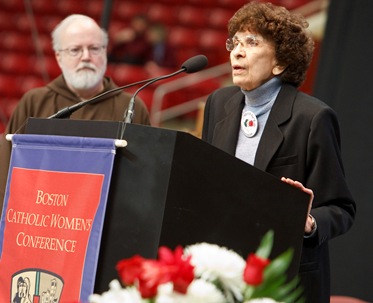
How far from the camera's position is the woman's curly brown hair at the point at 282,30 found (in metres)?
2.65

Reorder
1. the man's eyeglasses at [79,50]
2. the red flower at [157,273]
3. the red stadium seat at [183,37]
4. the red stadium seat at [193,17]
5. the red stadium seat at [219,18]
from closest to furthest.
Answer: the red flower at [157,273] < the man's eyeglasses at [79,50] < the red stadium seat at [183,37] < the red stadium seat at [219,18] < the red stadium seat at [193,17]

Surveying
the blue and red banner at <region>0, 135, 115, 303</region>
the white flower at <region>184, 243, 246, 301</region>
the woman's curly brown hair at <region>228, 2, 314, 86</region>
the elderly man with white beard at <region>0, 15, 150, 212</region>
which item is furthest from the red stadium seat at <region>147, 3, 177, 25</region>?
the white flower at <region>184, 243, 246, 301</region>

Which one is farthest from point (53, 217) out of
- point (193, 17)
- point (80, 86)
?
point (193, 17)

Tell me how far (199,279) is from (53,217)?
2.82 feet

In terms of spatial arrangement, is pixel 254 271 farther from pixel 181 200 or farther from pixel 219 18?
pixel 219 18

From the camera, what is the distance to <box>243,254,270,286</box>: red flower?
132 cm

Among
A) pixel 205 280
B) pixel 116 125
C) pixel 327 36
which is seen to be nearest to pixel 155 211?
pixel 116 125

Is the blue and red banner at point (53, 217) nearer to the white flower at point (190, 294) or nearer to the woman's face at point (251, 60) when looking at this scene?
the woman's face at point (251, 60)

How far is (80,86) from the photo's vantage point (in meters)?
3.80

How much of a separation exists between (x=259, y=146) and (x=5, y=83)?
7625 mm

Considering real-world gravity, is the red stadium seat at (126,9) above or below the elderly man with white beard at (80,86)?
above

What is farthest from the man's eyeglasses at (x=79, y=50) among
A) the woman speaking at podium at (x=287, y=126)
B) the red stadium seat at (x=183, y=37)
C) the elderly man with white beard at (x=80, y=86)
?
the red stadium seat at (x=183, y=37)

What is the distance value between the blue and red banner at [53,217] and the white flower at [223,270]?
0.69 meters

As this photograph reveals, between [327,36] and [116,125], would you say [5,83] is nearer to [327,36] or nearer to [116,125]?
[327,36]
